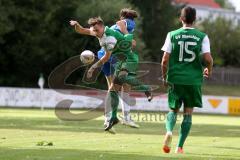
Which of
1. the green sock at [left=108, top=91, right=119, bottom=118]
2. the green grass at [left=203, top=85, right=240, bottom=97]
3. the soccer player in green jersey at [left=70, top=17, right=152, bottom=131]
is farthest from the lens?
the green grass at [left=203, top=85, right=240, bottom=97]

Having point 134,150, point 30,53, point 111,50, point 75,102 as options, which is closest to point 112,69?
point 111,50

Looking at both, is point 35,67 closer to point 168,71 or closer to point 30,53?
point 30,53

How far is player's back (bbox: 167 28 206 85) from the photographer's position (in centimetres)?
1157

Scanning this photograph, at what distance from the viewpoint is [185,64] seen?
11.6 m

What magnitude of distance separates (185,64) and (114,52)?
4.07 m

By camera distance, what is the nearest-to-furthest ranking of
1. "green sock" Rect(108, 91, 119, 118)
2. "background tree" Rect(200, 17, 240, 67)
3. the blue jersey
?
"green sock" Rect(108, 91, 119, 118), the blue jersey, "background tree" Rect(200, 17, 240, 67)

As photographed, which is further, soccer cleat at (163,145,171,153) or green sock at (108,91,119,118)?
green sock at (108,91,119,118)

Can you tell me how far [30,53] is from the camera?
6244 centimetres

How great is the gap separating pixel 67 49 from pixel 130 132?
4616 cm

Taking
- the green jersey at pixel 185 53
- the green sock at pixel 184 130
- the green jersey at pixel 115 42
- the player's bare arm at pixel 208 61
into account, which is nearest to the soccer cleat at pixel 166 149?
the green sock at pixel 184 130

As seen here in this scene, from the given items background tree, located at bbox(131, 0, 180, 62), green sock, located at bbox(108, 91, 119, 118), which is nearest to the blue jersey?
green sock, located at bbox(108, 91, 119, 118)

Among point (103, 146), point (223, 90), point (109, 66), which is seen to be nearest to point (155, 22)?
point (223, 90)

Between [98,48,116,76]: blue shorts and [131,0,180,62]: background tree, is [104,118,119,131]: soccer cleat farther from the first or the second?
[131,0,180,62]: background tree

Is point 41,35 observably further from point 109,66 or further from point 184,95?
point 184,95
